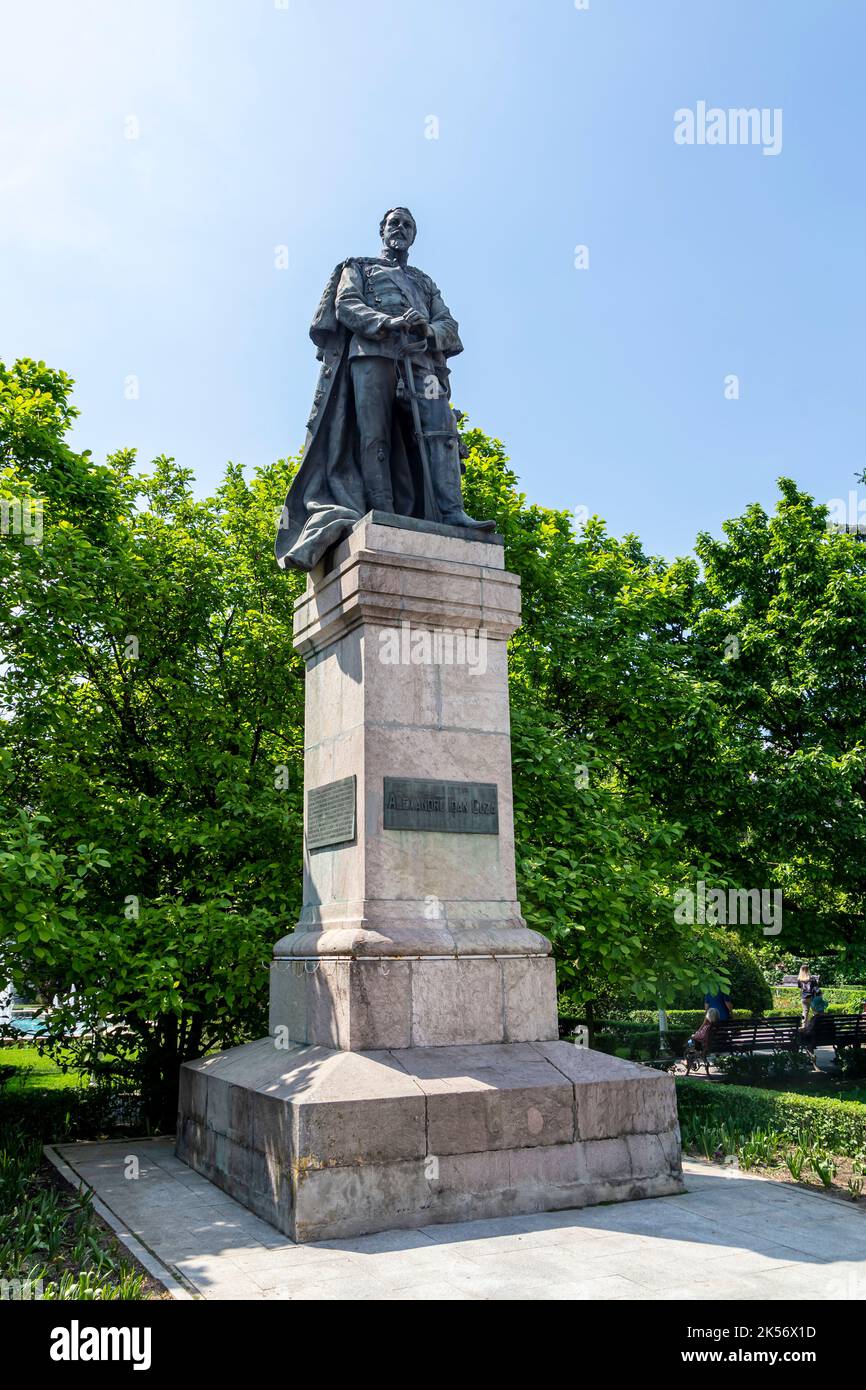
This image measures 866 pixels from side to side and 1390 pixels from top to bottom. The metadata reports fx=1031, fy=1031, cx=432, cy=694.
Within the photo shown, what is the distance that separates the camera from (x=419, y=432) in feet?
34.5

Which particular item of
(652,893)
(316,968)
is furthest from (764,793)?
(316,968)

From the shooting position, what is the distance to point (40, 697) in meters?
13.5

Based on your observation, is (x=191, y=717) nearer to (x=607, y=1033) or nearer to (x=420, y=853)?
(x=420, y=853)

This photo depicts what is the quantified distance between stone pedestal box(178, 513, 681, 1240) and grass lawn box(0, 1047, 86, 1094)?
7276 mm

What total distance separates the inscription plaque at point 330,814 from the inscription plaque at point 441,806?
39cm

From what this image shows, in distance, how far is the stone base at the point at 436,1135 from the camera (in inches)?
275

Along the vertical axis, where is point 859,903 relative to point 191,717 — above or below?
below

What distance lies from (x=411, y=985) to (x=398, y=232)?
782 centimetres

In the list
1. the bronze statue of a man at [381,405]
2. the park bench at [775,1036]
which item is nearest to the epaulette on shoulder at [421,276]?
the bronze statue of a man at [381,405]

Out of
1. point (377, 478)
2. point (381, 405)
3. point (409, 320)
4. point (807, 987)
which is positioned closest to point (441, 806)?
point (377, 478)

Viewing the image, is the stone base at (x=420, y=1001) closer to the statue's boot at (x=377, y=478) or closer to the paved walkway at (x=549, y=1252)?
the paved walkway at (x=549, y=1252)
